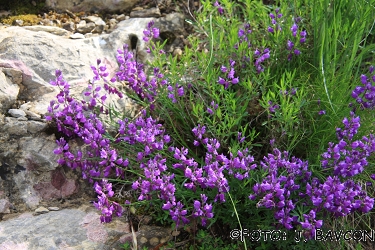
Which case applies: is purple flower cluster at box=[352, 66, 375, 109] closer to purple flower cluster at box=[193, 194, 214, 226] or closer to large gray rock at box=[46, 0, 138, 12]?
purple flower cluster at box=[193, 194, 214, 226]

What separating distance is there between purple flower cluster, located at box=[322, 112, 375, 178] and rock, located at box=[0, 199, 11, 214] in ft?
6.45

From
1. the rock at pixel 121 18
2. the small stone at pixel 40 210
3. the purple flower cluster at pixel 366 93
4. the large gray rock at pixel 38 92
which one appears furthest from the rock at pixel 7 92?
the purple flower cluster at pixel 366 93

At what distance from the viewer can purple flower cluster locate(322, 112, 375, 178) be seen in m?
2.58

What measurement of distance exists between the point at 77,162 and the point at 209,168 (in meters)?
1.00

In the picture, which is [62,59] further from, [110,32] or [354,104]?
[354,104]

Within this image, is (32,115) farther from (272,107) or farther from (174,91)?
(272,107)

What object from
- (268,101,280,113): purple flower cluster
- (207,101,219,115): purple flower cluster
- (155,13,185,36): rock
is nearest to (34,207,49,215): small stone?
(207,101,219,115): purple flower cluster

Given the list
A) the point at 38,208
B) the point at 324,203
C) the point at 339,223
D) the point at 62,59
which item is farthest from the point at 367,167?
the point at 62,59

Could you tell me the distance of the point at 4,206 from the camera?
3174 millimetres

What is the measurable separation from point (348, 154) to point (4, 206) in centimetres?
212

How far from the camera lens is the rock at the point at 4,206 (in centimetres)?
316

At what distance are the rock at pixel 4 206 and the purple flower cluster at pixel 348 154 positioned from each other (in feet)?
6.45

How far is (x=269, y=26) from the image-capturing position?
3471 millimetres

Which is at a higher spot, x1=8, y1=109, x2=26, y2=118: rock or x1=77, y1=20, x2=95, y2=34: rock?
x1=77, y1=20, x2=95, y2=34: rock
